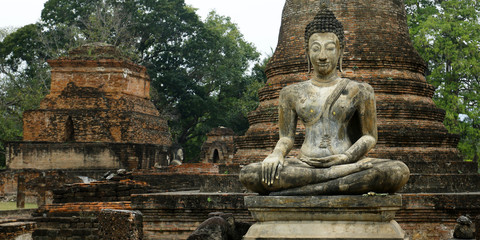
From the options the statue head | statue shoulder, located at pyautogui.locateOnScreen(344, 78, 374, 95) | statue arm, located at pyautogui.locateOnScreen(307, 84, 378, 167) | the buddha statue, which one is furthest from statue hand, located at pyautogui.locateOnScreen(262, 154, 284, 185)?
the statue head

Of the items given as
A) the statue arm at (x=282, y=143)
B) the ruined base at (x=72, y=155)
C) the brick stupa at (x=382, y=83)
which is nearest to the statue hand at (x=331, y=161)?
the statue arm at (x=282, y=143)

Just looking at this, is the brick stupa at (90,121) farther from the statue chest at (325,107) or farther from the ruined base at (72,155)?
the statue chest at (325,107)

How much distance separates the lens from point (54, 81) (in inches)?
945

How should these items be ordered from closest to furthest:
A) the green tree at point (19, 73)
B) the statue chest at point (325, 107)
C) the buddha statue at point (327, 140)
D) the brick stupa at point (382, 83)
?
the buddha statue at point (327, 140), the statue chest at point (325, 107), the brick stupa at point (382, 83), the green tree at point (19, 73)

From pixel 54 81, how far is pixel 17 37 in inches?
560

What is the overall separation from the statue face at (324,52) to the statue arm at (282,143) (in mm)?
419

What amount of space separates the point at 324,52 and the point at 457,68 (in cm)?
1715

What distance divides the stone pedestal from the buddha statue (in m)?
0.13

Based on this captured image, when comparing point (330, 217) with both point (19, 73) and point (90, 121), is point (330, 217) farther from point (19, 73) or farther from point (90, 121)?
point (19, 73)

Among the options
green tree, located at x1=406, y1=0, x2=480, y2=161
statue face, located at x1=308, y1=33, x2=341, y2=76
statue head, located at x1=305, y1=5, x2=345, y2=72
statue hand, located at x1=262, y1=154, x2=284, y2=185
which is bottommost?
statue hand, located at x1=262, y1=154, x2=284, y2=185

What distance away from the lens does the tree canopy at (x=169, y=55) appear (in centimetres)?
3597

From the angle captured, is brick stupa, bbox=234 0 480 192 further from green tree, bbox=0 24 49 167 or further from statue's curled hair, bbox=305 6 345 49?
green tree, bbox=0 24 49 167

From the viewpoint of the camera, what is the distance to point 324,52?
5535 millimetres

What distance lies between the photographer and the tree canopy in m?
36.0
